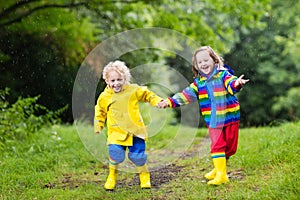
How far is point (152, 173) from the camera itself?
520cm

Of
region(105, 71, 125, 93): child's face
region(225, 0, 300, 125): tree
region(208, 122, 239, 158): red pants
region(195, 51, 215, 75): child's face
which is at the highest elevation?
region(225, 0, 300, 125): tree

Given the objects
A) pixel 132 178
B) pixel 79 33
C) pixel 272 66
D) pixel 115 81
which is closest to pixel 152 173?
pixel 132 178

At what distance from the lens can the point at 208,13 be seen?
35.8 ft

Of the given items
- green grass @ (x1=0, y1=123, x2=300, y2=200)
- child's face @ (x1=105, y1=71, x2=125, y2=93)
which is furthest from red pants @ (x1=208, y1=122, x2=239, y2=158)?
child's face @ (x1=105, y1=71, x2=125, y2=93)

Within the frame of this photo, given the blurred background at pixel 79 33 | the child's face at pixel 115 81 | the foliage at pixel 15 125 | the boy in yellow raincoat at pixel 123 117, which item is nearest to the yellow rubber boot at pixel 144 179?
the boy in yellow raincoat at pixel 123 117

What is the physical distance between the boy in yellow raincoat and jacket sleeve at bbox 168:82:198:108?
131 mm

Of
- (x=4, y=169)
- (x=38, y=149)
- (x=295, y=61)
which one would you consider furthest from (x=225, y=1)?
(x=295, y=61)

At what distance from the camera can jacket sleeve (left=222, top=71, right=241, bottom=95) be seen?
3.98 meters

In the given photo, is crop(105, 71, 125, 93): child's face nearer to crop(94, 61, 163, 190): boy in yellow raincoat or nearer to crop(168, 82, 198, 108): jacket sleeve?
crop(94, 61, 163, 190): boy in yellow raincoat

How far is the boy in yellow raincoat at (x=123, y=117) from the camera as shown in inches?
168

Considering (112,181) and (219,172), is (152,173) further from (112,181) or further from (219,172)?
(219,172)

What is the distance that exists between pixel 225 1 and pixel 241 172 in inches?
235

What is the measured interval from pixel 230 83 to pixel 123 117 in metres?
1.04

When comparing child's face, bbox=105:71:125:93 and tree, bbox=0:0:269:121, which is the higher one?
tree, bbox=0:0:269:121
